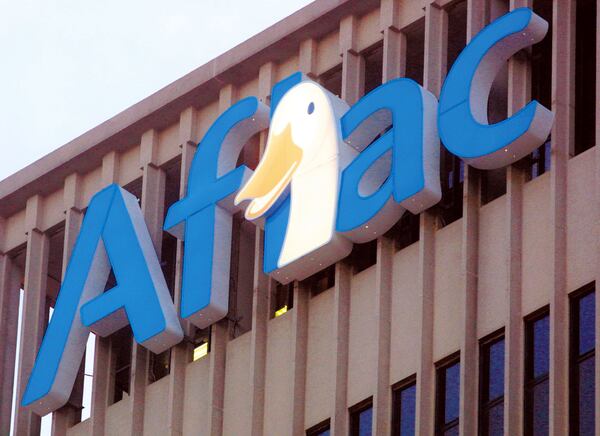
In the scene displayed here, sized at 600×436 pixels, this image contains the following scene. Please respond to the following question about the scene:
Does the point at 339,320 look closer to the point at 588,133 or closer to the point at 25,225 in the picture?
the point at 588,133

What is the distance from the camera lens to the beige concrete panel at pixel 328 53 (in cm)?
3959

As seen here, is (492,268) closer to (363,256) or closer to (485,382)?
(485,382)

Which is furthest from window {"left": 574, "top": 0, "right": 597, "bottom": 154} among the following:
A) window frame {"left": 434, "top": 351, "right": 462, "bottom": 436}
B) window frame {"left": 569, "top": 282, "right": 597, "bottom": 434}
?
window frame {"left": 434, "top": 351, "right": 462, "bottom": 436}

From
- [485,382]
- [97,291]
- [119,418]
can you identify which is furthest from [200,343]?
[485,382]

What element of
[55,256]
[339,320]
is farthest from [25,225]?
[339,320]

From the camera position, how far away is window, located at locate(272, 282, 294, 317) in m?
38.6

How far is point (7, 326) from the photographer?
4497 centimetres

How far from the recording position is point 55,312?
138 ft

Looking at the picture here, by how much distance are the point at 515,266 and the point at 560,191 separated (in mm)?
1426

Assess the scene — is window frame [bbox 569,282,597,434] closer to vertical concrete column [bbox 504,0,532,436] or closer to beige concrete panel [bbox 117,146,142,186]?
vertical concrete column [bbox 504,0,532,436]

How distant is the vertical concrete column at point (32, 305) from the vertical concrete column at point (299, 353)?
7.93 meters

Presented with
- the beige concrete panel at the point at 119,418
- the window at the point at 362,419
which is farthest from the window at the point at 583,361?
the beige concrete panel at the point at 119,418

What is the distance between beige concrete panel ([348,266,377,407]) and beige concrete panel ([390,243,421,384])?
419mm

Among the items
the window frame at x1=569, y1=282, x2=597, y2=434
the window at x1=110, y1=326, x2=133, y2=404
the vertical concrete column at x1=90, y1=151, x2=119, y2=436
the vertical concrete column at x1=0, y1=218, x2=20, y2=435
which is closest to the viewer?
the window frame at x1=569, y1=282, x2=597, y2=434
